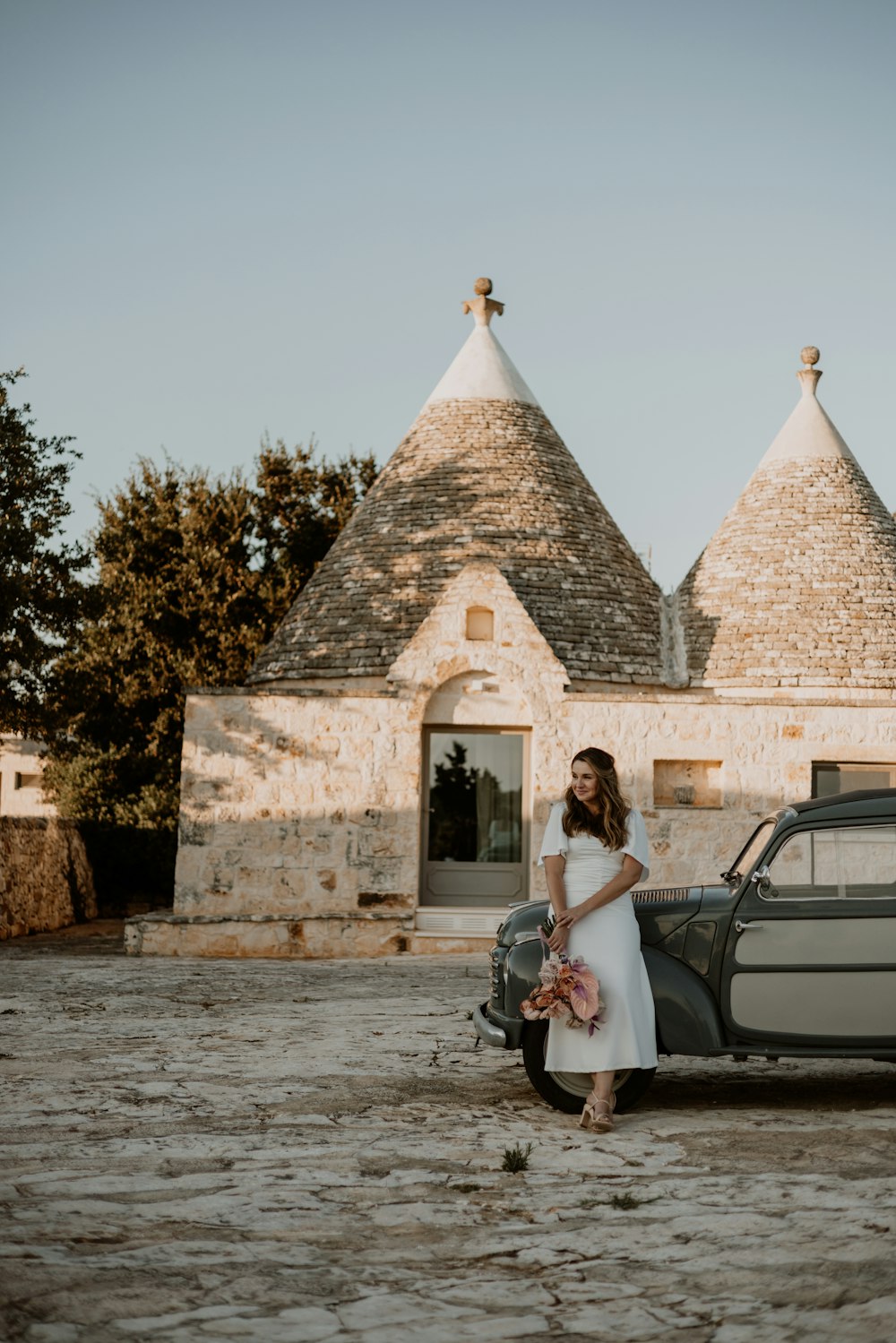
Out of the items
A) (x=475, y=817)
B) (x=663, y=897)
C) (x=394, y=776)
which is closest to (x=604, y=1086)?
(x=663, y=897)

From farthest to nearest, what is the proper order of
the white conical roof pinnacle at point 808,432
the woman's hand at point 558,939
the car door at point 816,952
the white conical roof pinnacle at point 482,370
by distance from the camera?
1. the white conical roof pinnacle at point 482,370
2. the white conical roof pinnacle at point 808,432
3. the car door at point 816,952
4. the woman's hand at point 558,939

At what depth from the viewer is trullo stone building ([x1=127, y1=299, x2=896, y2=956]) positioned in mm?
15164

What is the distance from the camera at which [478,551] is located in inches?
707

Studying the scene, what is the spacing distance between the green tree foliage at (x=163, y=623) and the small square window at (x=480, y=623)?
8.90m

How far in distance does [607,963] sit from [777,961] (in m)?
0.88

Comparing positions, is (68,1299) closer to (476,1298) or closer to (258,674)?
(476,1298)

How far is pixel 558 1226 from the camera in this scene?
4312mm

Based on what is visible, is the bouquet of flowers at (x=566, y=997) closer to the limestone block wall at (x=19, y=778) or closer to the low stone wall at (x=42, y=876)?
the low stone wall at (x=42, y=876)

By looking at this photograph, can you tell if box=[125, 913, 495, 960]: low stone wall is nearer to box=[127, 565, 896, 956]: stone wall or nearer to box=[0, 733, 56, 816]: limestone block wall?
box=[127, 565, 896, 956]: stone wall

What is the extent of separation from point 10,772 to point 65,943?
18.6 m

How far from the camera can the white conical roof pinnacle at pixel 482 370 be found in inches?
811

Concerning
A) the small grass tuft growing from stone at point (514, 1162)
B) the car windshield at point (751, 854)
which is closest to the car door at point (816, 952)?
the car windshield at point (751, 854)

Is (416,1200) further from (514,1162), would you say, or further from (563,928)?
(563,928)

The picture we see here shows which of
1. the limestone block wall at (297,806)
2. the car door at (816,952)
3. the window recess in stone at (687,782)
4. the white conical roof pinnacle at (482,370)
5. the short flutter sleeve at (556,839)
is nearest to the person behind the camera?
the short flutter sleeve at (556,839)
